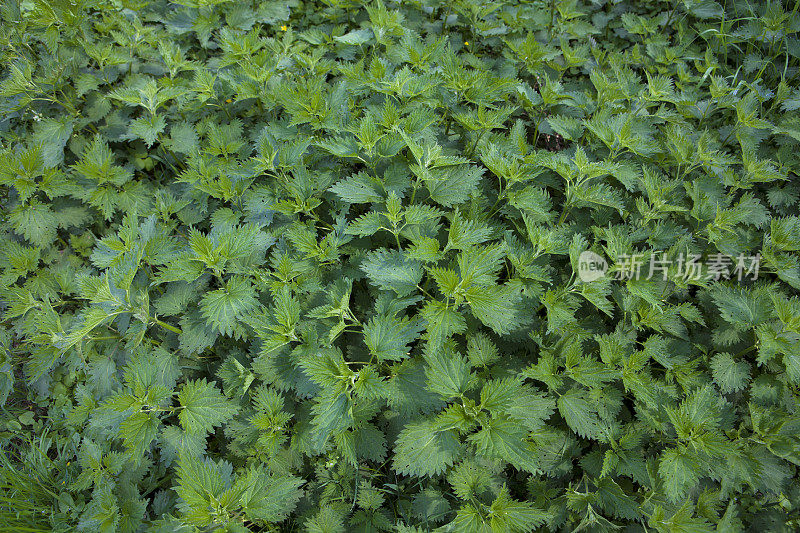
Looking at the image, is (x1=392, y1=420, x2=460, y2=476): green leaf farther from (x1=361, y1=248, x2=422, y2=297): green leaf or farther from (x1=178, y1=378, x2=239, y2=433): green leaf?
(x1=178, y1=378, x2=239, y2=433): green leaf

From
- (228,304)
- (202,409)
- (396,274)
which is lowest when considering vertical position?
(202,409)

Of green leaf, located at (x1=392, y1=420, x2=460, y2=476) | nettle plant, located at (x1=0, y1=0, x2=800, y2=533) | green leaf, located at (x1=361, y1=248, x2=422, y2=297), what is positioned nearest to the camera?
green leaf, located at (x1=392, y1=420, x2=460, y2=476)

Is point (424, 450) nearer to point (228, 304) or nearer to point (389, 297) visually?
point (389, 297)

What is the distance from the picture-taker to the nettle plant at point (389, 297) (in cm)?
230

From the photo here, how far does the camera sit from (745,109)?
10.8 feet

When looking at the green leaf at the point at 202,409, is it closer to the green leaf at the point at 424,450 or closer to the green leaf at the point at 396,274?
the green leaf at the point at 424,450

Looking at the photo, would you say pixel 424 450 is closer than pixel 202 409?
Yes

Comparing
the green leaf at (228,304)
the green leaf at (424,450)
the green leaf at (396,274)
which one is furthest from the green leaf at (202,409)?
the green leaf at (396,274)

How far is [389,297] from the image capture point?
2.48 m

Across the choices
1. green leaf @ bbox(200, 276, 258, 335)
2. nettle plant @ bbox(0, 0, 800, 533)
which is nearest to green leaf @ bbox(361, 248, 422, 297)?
nettle plant @ bbox(0, 0, 800, 533)

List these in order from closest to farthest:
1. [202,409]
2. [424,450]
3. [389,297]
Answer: [424,450]
[202,409]
[389,297]

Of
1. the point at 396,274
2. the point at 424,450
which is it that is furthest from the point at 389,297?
the point at 424,450

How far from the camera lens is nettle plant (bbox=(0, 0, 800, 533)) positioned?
7.55ft

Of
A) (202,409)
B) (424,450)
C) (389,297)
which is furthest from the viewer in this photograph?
(389,297)
